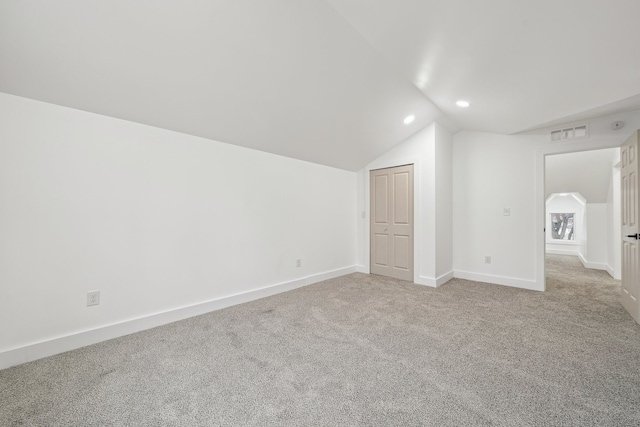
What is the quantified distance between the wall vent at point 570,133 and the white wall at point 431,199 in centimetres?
136

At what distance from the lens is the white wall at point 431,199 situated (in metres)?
4.04

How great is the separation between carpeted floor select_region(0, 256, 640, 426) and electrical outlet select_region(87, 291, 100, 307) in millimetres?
369

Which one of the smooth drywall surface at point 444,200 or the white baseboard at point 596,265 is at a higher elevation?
the smooth drywall surface at point 444,200

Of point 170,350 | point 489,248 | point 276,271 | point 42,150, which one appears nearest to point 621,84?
point 489,248

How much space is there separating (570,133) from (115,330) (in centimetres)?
582

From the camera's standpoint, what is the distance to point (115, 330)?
2359 millimetres

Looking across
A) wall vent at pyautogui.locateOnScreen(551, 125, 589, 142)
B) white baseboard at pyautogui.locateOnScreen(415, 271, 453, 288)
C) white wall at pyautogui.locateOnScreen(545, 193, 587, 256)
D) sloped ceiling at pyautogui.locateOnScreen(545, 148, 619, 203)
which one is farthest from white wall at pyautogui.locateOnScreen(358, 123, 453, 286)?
white wall at pyautogui.locateOnScreen(545, 193, 587, 256)

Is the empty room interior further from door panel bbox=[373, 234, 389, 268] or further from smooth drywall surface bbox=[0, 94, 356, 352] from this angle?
door panel bbox=[373, 234, 389, 268]

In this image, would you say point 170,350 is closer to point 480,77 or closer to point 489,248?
point 480,77

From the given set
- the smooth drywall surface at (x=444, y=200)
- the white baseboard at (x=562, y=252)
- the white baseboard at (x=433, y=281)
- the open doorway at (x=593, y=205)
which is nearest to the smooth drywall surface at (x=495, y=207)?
the smooth drywall surface at (x=444, y=200)

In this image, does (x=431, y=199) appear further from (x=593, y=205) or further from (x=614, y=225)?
(x=593, y=205)

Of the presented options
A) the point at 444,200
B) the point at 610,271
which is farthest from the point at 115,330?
the point at 610,271

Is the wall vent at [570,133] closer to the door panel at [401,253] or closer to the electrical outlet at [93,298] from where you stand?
the door panel at [401,253]

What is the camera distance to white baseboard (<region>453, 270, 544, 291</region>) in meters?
3.86
